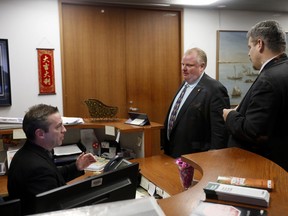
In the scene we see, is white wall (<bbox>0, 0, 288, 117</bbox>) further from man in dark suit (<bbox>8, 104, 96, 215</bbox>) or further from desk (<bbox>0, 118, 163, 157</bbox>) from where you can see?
man in dark suit (<bbox>8, 104, 96, 215</bbox>)

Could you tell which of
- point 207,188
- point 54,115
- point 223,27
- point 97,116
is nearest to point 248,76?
point 223,27

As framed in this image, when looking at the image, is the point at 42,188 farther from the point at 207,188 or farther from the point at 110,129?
the point at 110,129

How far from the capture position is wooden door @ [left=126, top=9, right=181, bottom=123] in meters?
4.09

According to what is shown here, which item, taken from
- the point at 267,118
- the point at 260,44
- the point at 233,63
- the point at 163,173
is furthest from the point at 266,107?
the point at 233,63

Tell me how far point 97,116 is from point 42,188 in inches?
45.7

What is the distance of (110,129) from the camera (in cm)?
237

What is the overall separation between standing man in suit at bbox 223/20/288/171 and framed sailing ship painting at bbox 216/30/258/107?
114 inches

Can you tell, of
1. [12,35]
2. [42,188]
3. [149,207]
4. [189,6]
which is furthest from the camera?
[189,6]

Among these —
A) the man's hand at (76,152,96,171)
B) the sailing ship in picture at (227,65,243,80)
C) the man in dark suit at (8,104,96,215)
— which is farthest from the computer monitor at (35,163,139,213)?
the sailing ship in picture at (227,65,243,80)

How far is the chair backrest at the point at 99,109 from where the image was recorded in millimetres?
2479

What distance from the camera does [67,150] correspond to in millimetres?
2400

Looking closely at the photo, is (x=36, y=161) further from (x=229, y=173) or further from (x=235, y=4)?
(x=235, y=4)

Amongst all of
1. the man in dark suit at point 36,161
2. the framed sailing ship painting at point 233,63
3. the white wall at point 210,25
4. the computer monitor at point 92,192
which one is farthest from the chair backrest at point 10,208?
the framed sailing ship painting at point 233,63

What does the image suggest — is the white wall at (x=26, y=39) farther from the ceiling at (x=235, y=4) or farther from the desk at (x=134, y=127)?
the desk at (x=134, y=127)
